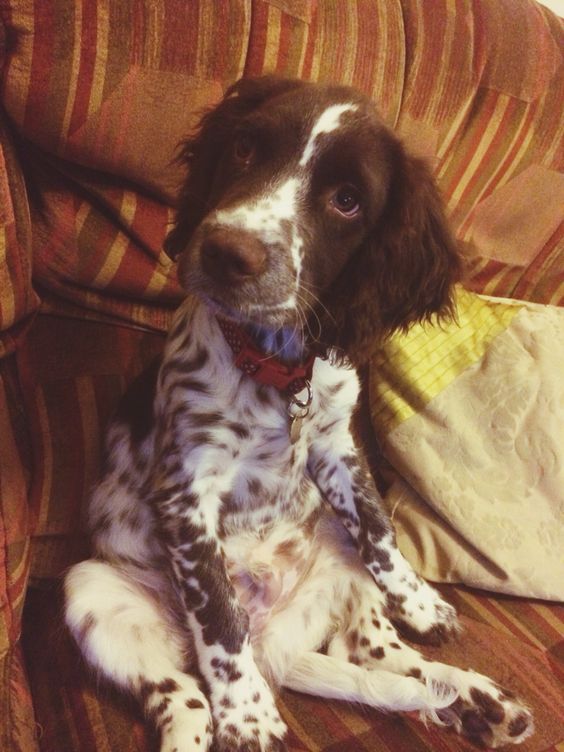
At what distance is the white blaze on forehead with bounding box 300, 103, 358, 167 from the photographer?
1.10m

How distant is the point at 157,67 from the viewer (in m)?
1.21

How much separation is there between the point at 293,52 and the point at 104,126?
0.46 m

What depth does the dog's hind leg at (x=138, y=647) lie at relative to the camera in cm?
111

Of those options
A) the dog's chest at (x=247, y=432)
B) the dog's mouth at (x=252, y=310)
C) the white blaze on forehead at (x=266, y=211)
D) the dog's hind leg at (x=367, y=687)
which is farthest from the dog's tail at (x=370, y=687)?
the white blaze on forehead at (x=266, y=211)

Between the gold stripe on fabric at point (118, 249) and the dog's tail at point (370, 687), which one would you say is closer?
the dog's tail at point (370, 687)

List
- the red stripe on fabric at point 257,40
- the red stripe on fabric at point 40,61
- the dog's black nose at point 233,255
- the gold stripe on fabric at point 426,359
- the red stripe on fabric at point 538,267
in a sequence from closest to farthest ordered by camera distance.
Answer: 1. the dog's black nose at point 233,255
2. the red stripe on fabric at point 40,61
3. the red stripe on fabric at point 257,40
4. the gold stripe on fabric at point 426,359
5. the red stripe on fabric at point 538,267

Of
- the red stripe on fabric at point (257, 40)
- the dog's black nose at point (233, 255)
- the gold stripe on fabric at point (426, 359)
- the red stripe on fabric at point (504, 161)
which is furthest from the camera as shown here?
the red stripe on fabric at point (504, 161)

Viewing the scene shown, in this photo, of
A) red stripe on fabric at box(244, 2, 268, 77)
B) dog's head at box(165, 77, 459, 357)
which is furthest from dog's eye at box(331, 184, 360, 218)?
red stripe on fabric at box(244, 2, 268, 77)

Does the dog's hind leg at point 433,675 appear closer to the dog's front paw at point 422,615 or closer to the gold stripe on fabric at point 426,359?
the dog's front paw at point 422,615

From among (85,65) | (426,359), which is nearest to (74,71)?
(85,65)

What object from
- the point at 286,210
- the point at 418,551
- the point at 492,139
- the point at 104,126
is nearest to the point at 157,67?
the point at 104,126

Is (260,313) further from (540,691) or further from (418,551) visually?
(540,691)

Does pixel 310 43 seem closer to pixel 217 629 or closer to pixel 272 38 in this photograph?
pixel 272 38

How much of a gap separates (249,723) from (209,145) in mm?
1110
